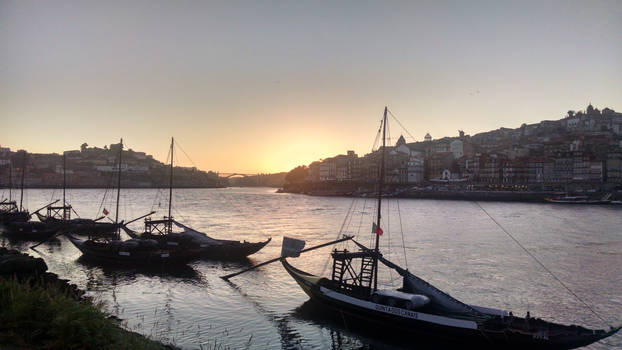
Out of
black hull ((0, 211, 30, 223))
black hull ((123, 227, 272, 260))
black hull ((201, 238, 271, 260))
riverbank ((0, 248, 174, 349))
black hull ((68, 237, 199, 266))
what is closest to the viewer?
riverbank ((0, 248, 174, 349))

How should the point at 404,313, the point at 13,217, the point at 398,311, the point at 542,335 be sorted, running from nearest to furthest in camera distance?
the point at 542,335 < the point at 404,313 < the point at 398,311 < the point at 13,217

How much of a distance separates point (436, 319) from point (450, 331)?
0.62m

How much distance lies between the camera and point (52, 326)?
1036cm

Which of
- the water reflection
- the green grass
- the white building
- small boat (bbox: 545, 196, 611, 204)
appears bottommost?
the water reflection

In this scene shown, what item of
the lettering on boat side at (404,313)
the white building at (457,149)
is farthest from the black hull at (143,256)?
the white building at (457,149)

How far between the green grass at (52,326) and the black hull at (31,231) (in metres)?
36.8

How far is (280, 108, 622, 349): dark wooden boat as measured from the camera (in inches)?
584

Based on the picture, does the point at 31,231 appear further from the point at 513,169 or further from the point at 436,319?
the point at 513,169

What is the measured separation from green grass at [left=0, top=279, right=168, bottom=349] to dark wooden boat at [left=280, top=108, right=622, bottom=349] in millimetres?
9868

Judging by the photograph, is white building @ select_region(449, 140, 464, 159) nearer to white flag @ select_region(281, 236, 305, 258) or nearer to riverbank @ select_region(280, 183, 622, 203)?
riverbank @ select_region(280, 183, 622, 203)

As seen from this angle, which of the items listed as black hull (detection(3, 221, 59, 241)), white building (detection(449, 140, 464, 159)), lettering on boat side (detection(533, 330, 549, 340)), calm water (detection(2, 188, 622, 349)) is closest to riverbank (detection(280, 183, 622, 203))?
white building (detection(449, 140, 464, 159))

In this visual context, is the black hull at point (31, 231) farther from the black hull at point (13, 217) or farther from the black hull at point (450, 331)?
the black hull at point (450, 331)

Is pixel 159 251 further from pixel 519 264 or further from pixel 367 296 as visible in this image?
pixel 519 264

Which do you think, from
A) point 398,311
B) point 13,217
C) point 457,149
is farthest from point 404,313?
point 457,149
